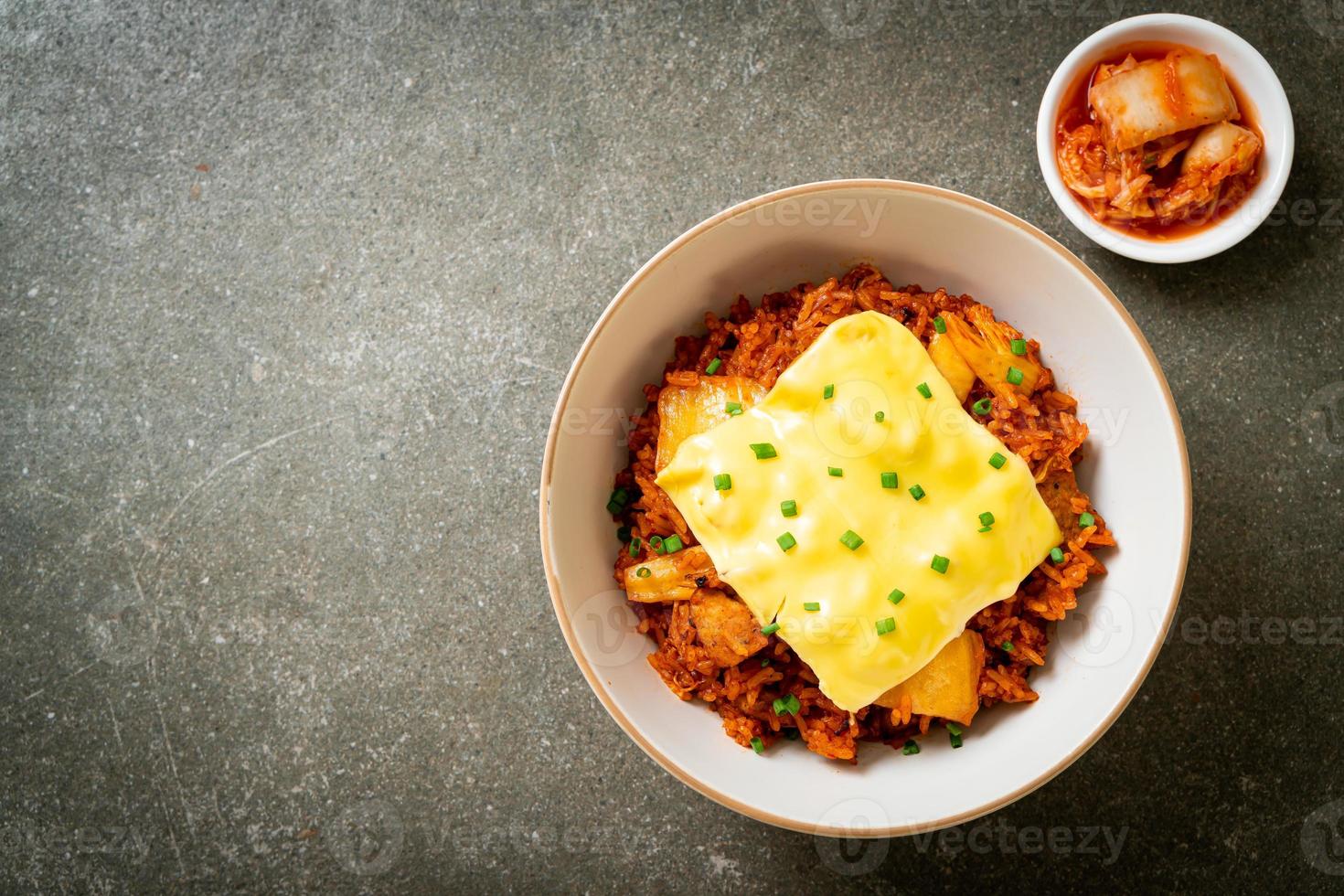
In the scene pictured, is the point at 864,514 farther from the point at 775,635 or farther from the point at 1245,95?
the point at 1245,95

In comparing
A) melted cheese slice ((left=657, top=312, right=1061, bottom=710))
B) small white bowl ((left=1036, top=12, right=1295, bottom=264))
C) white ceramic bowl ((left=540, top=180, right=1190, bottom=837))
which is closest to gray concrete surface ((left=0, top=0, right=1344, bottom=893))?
small white bowl ((left=1036, top=12, right=1295, bottom=264))

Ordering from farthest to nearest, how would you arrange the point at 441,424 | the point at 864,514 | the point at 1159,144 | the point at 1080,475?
1. the point at 441,424
2. the point at 1159,144
3. the point at 1080,475
4. the point at 864,514

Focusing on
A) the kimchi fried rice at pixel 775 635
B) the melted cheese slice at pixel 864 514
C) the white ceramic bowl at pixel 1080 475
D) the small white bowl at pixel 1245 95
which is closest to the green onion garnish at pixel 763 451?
the melted cheese slice at pixel 864 514

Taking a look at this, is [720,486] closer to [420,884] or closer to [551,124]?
[551,124]


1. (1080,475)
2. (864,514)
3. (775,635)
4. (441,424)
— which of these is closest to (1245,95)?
(1080,475)

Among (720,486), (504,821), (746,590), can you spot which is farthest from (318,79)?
(504,821)

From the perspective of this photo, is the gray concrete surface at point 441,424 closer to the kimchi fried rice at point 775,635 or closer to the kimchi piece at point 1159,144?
the kimchi piece at point 1159,144
